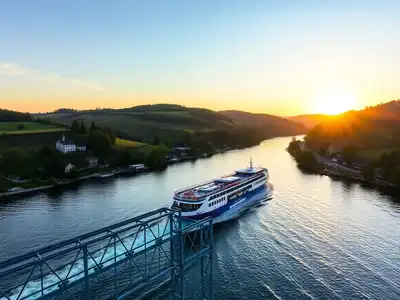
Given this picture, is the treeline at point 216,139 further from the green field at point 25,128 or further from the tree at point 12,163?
the tree at point 12,163

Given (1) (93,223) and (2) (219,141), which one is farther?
(2) (219,141)

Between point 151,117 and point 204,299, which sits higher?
point 151,117

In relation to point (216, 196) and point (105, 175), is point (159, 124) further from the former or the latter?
point (216, 196)

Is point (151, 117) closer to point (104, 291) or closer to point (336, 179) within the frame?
point (336, 179)

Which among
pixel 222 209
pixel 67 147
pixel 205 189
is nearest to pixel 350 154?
pixel 222 209

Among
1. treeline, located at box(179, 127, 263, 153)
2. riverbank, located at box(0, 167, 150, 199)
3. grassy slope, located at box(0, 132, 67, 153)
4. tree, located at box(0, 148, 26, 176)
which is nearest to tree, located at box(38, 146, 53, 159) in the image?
tree, located at box(0, 148, 26, 176)

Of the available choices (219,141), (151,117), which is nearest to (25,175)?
(219,141)
